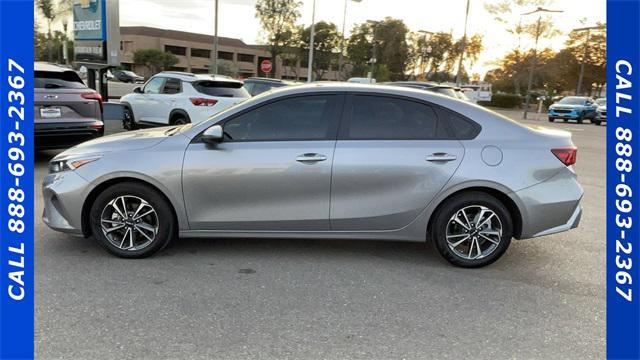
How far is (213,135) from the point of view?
4285mm

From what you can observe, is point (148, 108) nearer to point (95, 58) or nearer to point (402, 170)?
point (95, 58)

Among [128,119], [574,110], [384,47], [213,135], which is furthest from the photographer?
[384,47]

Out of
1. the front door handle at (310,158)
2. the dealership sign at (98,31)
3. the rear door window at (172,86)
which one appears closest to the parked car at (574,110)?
the rear door window at (172,86)

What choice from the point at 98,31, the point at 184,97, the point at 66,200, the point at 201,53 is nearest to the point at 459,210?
the point at 66,200

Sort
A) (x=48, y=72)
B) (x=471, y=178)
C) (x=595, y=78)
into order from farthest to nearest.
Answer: (x=595, y=78)
(x=48, y=72)
(x=471, y=178)

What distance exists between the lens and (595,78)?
6378 cm

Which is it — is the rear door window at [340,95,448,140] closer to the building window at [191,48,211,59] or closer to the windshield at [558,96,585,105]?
the windshield at [558,96,585,105]

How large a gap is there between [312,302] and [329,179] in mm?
1095

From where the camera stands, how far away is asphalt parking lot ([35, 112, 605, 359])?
3.12 meters

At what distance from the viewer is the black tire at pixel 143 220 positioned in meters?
4.35

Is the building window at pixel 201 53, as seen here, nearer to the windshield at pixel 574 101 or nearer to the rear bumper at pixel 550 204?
the windshield at pixel 574 101

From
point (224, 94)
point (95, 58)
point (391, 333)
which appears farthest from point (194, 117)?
point (391, 333)

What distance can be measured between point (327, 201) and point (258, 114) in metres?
0.98

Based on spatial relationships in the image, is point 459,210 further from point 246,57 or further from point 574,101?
point 246,57
